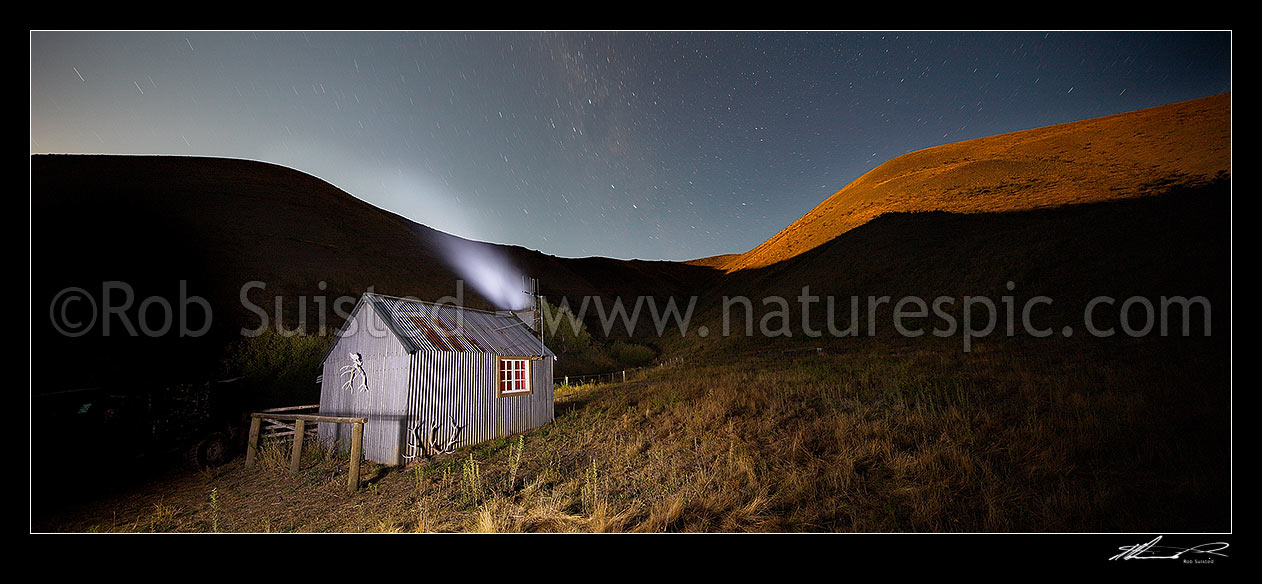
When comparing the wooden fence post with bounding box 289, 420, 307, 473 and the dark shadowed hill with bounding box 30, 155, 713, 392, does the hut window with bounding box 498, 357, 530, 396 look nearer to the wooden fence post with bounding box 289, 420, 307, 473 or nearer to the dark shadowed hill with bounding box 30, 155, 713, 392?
the wooden fence post with bounding box 289, 420, 307, 473

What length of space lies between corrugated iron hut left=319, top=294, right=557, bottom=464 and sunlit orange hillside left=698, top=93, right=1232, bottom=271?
50647mm

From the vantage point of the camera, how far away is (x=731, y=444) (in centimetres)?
866

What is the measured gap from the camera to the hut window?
12.4 m

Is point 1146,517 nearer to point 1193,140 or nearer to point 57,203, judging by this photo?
point 1193,140

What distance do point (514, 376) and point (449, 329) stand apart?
2377 millimetres

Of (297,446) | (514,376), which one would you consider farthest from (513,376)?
(297,446)

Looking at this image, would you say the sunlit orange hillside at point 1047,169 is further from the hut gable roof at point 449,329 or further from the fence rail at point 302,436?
the fence rail at point 302,436

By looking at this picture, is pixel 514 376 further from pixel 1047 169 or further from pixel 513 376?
pixel 1047 169

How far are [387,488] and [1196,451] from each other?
1376cm

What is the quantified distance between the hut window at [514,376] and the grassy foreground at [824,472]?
1438 millimetres

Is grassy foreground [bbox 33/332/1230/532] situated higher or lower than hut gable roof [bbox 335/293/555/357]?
lower

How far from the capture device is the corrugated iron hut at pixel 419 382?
10.5m
